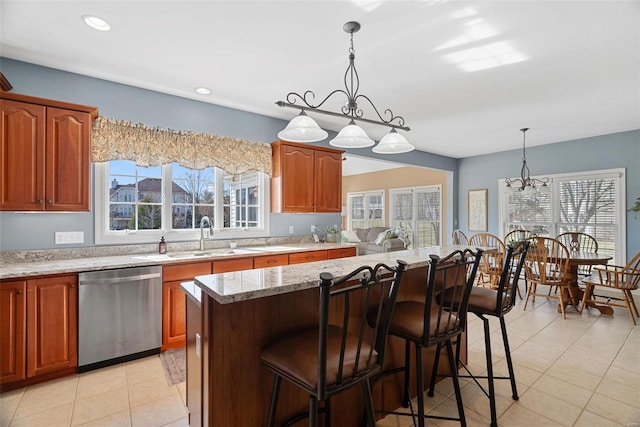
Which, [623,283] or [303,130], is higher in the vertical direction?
[303,130]

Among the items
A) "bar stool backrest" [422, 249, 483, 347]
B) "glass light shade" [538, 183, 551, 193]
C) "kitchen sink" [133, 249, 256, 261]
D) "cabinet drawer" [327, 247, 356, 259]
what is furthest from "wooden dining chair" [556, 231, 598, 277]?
"kitchen sink" [133, 249, 256, 261]

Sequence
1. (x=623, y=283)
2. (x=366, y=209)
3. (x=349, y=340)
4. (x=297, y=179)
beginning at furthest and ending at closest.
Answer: (x=366, y=209)
(x=297, y=179)
(x=623, y=283)
(x=349, y=340)

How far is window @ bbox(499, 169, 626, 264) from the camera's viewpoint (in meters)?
4.93

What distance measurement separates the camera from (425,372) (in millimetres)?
2342

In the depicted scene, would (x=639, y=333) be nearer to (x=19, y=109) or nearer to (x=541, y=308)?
(x=541, y=308)

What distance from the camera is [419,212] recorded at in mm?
8336

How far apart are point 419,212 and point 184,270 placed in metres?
6.69

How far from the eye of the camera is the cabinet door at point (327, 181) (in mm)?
4328

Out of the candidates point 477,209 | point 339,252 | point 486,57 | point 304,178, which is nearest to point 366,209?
point 477,209

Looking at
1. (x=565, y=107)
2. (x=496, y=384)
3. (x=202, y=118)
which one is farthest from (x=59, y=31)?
(x=565, y=107)

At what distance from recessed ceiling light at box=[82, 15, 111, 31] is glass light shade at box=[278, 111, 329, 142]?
1.48 m

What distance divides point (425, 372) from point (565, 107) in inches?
144

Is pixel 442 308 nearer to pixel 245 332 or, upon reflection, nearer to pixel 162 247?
pixel 245 332

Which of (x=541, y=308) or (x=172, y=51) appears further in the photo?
(x=541, y=308)
